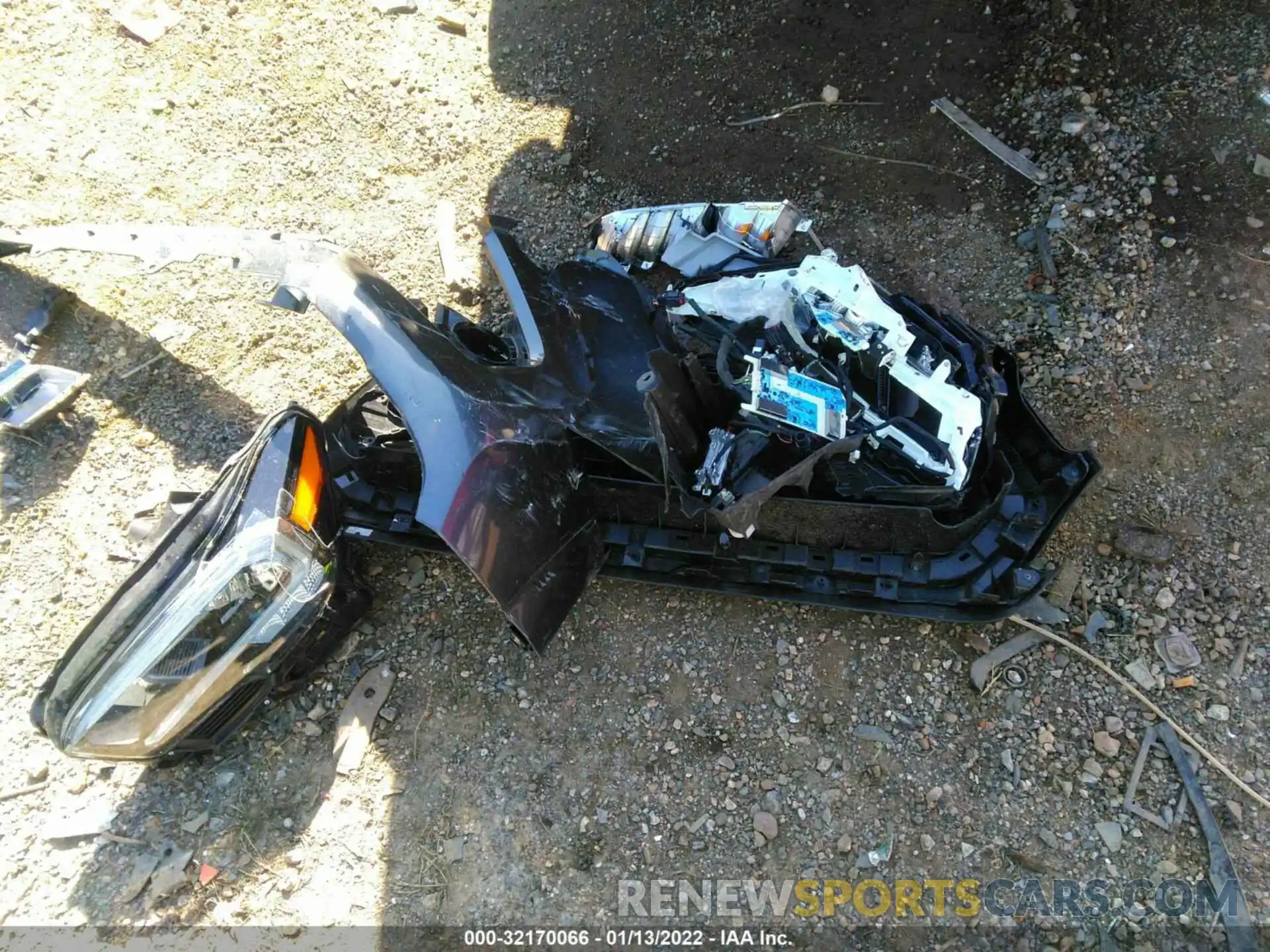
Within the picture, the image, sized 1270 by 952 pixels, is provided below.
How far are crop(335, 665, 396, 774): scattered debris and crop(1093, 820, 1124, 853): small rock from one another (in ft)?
11.0

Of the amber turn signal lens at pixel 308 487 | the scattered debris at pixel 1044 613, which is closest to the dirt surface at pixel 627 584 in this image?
the scattered debris at pixel 1044 613

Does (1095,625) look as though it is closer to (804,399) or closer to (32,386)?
(804,399)

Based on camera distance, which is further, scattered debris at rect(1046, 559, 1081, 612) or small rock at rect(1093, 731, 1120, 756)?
scattered debris at rect(1046, 559, 1081, 612)

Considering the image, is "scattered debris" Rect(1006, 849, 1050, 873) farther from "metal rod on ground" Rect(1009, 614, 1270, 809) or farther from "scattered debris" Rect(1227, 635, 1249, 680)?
"scattered debris" Rect(1227, 635, 1249, 680)

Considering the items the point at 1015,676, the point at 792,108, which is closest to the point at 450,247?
the point at 792,108

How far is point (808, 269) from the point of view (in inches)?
134

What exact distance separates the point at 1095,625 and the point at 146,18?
26.2 ft

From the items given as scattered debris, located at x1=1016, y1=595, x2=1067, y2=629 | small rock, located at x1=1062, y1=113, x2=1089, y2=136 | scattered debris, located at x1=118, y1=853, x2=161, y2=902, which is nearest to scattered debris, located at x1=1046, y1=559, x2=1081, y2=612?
scattered debris, located at x1=1016, y1=595, x2=1067, y2=629

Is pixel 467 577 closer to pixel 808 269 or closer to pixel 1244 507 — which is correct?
pixel 808 269

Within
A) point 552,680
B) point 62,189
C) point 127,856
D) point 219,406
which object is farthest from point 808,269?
point 62,189

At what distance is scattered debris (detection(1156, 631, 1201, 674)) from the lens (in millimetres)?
3508

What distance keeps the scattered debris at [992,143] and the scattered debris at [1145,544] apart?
2.25 m

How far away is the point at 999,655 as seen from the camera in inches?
142

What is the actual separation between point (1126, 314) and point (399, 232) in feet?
14.8
